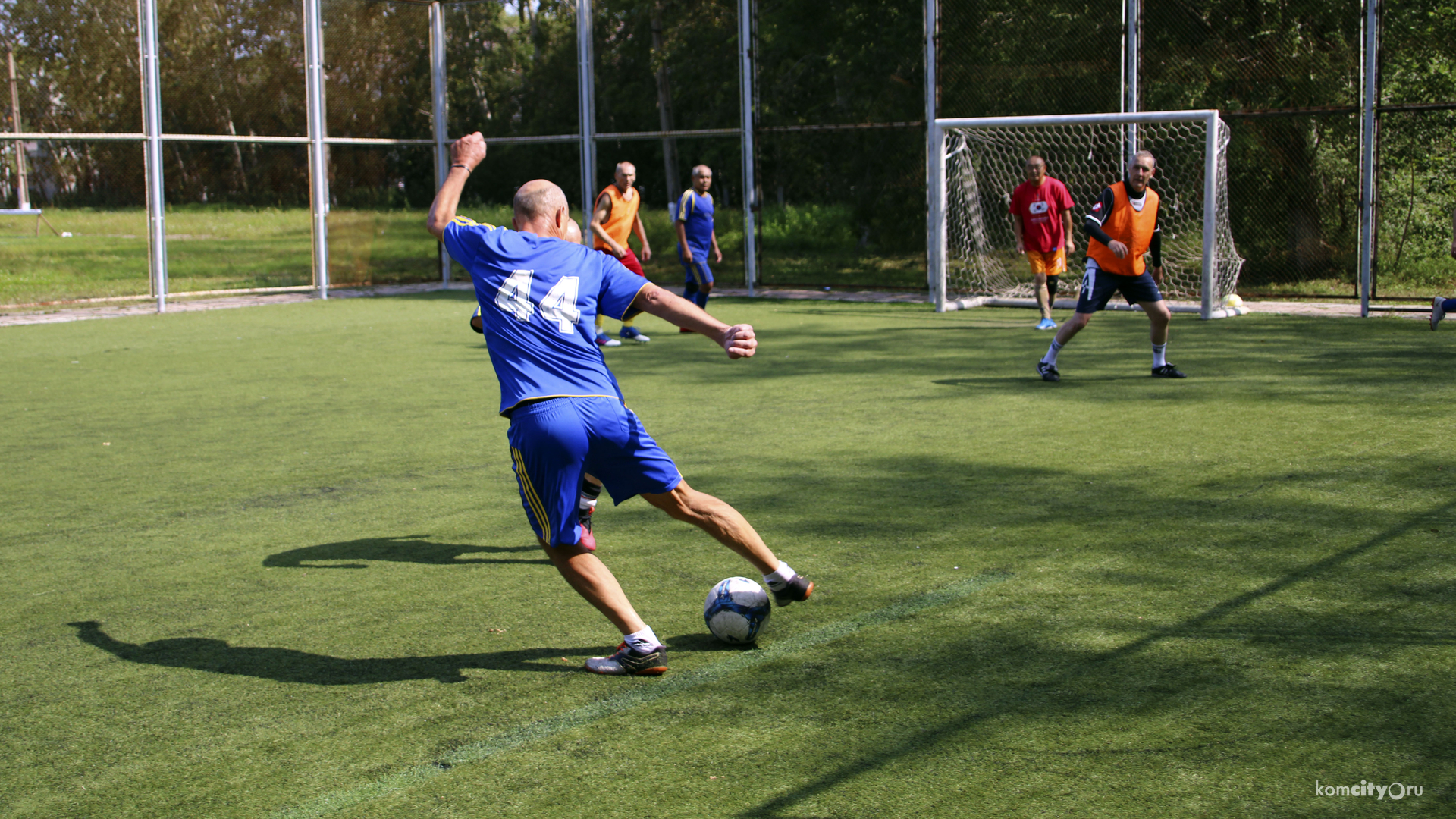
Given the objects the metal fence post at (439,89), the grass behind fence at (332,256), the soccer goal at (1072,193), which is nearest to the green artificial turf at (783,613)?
the soccer goal at (1072,193)

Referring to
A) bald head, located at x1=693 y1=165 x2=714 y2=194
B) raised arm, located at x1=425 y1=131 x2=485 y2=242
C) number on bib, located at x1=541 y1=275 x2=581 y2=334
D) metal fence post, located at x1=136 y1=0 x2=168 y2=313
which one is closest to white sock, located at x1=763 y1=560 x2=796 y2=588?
number on bib, located at x1=541 y1=275 x2=581 y2=334

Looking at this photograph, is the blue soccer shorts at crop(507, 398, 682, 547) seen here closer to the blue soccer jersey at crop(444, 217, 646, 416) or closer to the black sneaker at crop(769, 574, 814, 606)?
the blue soccer jersey at crop(444, 217, 646, 416)

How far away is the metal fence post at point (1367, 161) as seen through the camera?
14.8m

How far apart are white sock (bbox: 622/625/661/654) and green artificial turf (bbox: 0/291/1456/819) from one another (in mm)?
140

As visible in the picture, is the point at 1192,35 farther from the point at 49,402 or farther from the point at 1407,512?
the point at 49,402

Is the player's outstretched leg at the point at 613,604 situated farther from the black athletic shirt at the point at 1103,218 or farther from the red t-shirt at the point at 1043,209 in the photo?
the red t-shirt at the point at 1043,209

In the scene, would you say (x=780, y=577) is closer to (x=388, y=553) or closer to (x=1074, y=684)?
(x=1074, y=684)

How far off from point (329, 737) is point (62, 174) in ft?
56.7

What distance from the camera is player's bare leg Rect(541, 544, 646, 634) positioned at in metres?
4.24

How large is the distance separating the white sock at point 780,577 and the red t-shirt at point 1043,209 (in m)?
11.1

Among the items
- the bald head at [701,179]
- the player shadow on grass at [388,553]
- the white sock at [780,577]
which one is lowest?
the player shadow on grass at [388,553]

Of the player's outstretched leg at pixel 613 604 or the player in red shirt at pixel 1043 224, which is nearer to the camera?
the player's outstretched leg at pixel 613 604

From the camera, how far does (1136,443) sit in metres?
7.91

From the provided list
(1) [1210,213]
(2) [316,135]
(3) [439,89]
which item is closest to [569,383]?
(1) [1210,213]
